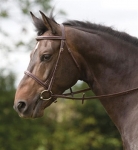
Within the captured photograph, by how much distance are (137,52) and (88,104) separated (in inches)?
1204

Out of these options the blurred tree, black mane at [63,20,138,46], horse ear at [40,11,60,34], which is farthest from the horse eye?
the blurred tree

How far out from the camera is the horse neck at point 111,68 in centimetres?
600

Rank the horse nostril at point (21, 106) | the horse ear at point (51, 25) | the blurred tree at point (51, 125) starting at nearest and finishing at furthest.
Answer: the horse nostril at point (21, 106) < the horse ear at point (51, 25) < the blurred tree at point (51, 125)

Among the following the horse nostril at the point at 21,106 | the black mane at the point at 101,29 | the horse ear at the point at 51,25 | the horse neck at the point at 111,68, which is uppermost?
the horse ear at the point at 51,25

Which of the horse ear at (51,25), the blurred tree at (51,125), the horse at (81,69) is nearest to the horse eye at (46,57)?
the horse at (81,69)

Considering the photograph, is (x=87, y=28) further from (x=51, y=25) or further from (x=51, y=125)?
(x=51, y=125)

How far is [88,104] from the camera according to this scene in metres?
36.5

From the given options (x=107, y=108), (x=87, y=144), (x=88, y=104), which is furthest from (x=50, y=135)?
(x=107, y=108)

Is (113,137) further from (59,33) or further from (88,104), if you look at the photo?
(59,33)

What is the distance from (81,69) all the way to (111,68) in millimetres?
369

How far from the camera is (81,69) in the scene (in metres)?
6.18

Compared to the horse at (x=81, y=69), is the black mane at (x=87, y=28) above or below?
above

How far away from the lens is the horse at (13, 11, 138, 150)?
602 cm

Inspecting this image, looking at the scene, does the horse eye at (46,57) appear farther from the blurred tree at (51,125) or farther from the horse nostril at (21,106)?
the blurred tree at (51,125)
